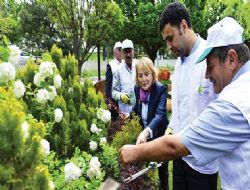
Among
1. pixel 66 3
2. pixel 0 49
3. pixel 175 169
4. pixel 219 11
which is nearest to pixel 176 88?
pixel 175 169

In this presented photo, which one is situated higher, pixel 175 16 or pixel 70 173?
pixel 175 16

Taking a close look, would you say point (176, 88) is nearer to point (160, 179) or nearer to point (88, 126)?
point (88, 126)

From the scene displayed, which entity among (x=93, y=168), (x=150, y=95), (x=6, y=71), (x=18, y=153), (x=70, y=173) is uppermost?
(x=6, y=71)

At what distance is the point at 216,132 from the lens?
72.3 inches

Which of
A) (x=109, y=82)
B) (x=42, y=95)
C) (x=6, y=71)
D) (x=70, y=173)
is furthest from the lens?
(x=109, y=82)

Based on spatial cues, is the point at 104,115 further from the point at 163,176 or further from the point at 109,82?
the point at 109,82

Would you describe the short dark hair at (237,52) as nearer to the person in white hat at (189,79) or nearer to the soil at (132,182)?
the person in white hat at (189,79)

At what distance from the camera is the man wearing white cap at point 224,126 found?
71.2 inches

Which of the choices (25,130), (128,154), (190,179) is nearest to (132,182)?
(190,179)

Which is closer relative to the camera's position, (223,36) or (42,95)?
(223,36)

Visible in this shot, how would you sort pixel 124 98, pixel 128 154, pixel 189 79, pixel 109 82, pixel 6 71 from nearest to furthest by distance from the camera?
pixel 128 154
pixel 6 71
pixel 189 79
pixel 124 98
pixel 109 82

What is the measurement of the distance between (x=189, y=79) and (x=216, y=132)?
152 centimetres

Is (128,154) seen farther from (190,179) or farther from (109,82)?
(109,82)

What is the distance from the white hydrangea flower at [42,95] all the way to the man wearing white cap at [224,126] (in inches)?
60.9
